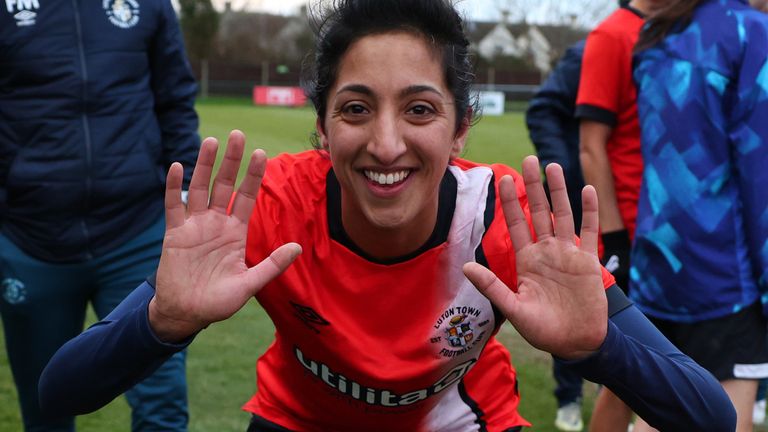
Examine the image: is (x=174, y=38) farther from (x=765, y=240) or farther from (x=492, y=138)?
(x=492, y=138)

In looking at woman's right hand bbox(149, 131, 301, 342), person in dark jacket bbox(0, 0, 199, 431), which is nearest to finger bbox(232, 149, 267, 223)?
woman's right hand bbox(149, 131, 301, 342)

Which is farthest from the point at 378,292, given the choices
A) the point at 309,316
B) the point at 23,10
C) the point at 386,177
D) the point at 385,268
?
the point at 23,10

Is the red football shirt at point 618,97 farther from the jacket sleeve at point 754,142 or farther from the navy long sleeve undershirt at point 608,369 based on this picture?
the navy long sleeve undershirt at point 608,369

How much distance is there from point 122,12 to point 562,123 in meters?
1.97

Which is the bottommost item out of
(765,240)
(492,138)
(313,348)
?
(492,138)

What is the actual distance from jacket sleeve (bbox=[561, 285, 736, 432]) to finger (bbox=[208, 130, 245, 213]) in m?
0.92

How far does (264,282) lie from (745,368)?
1.68 m

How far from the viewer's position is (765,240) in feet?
9.66

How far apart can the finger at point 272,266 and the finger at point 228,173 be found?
178mm

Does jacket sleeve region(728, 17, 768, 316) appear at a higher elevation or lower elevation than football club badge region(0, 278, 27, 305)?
higher

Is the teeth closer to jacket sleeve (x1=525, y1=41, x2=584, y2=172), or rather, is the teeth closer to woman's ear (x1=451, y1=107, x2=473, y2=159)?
woman's ear (x1=451, y1=107, x2=473, y2=159)

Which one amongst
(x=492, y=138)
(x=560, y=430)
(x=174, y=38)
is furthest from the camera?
(x=492, y=138)

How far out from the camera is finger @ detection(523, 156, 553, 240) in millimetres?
2238

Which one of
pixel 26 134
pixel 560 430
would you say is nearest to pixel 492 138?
pixel 560 430
